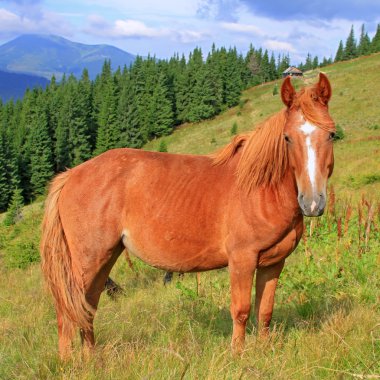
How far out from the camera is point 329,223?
25.7 feet

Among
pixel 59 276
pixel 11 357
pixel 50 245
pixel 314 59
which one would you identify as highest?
pixel 314 59

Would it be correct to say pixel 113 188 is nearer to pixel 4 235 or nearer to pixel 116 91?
pixel 4 235

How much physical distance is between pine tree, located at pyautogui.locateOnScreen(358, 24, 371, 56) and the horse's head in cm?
10077

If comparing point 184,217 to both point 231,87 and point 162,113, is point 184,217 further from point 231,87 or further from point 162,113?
point 231,87

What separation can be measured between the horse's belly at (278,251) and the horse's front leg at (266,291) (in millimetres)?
202

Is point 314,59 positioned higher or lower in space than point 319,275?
higher

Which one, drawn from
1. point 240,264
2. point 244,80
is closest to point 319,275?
point 240,264

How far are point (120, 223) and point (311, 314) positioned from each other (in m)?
2.43

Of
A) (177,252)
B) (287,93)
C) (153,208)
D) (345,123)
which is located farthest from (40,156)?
(287,93)

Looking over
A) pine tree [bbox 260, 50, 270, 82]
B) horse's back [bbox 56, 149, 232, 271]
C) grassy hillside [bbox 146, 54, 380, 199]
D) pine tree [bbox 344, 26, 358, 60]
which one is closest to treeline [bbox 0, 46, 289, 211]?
grassy hillside [bbox 146, 54, 380, 199]

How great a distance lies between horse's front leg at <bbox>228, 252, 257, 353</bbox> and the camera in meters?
3.47

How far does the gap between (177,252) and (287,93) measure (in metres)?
1.71

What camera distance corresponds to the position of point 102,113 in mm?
68688

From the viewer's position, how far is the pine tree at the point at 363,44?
93.7 meters
